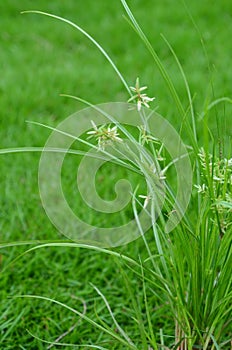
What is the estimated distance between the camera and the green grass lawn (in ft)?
5.33

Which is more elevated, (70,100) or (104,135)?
(70,100)

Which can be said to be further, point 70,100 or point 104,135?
point 70,100

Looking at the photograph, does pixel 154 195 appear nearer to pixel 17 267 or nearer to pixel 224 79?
pixel 17 267

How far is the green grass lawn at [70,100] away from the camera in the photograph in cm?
162

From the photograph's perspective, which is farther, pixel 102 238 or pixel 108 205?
pixel 108 205

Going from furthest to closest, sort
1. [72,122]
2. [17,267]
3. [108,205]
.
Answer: [72,122] < [108,205] < [17,267]

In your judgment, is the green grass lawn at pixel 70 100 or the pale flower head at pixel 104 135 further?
the green grass lawn at pixel 70 100

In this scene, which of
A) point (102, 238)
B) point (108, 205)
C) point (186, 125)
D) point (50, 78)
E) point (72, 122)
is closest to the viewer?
point (186, 125)

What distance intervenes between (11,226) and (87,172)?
16.5 inches

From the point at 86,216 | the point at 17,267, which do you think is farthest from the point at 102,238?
the point at 17,267

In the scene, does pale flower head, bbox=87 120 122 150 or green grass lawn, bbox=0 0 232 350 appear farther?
green grass lawn, bbox=0 0 232 350

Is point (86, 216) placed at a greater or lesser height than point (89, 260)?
greater

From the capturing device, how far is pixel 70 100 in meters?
2.81

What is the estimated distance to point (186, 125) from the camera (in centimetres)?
116
